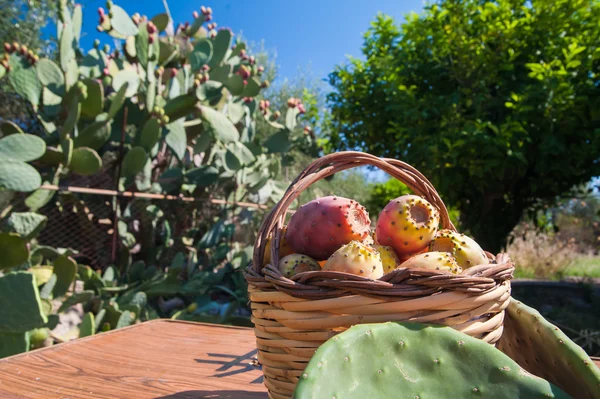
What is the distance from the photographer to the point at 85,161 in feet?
7.62

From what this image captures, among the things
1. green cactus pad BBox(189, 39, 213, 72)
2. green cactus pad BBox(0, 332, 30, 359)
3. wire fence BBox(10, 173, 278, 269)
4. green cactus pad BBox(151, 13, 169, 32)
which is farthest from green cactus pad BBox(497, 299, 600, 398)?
green cactus pad BBox(151, 13, 169, 32)

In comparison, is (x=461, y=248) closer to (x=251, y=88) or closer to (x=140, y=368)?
(x=140, y=368)

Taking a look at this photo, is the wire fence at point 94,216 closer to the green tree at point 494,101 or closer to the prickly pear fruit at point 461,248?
the green tree at point 494,101

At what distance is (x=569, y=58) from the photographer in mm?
2561

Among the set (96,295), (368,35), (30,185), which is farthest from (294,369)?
(368,35)

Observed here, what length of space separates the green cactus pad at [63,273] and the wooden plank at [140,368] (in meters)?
→ 0.76

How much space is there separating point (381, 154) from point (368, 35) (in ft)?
3.07

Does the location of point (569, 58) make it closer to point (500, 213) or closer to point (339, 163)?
point (500, 213)

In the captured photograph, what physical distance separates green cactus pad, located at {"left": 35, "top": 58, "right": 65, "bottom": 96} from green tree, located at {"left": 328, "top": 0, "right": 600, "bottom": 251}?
186 centimetres

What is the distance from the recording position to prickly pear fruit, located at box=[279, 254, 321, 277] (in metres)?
0.76

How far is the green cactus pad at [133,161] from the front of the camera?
2.50m

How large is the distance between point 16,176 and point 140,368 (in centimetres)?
126

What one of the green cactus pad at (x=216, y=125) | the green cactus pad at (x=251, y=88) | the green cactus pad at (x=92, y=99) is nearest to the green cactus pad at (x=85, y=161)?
the green cactus pad at (x=92, y=99)

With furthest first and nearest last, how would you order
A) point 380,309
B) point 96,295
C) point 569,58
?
point 569,58, point 96,295, point 380,309
